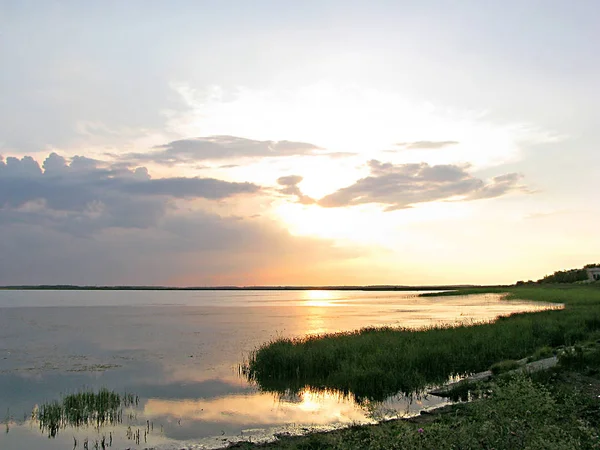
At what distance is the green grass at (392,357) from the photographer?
21672 mm

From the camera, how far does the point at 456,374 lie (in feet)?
77.9

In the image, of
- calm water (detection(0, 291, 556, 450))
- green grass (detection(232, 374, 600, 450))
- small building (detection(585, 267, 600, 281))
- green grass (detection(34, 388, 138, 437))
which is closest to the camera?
green grass (detection(232, 374, 600, 450))

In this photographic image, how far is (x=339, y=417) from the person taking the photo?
57.3ft

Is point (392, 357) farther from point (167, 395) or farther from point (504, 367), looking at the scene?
point (167, 395)

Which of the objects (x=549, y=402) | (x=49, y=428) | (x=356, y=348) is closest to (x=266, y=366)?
(x=356, y=348)

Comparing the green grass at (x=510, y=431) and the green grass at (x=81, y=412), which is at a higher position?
the green grass at (x=510, y=431)

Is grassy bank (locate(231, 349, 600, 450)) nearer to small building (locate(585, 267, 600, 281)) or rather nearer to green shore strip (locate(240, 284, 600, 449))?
green shore strip (locate(240, 284, 600, 449))

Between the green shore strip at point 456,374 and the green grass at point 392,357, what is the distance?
5 centimetres

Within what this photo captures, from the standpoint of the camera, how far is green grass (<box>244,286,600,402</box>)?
71.1ft

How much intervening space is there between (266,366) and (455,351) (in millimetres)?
9472

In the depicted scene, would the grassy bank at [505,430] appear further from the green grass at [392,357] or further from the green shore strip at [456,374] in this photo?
the green grass at [392,357]

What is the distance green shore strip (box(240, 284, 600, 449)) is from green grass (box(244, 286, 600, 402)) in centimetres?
5

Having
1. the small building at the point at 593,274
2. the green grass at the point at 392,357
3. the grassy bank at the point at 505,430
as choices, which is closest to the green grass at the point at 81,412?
the grassy bank at the point at 505,430

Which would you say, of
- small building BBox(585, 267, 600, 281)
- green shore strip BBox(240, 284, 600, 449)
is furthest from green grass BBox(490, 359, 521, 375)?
small building BBox(585, 267, 600, 281)
